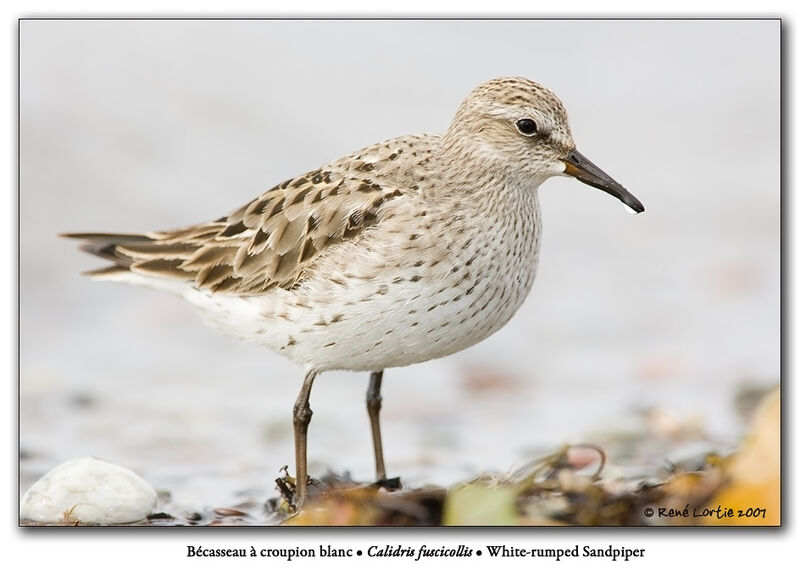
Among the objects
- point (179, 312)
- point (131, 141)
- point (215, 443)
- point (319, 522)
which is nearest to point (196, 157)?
point (131, 141)

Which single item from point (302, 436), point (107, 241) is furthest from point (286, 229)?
point (107, 241)

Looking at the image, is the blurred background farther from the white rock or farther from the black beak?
the black beak

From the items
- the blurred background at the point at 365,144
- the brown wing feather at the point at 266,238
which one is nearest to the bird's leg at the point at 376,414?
the blurred background at the point at 365,144

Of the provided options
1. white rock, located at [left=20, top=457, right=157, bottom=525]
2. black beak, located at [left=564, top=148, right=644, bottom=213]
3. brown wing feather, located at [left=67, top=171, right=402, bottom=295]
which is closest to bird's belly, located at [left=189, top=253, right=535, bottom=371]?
brown wing feather, located at [left=67, top=171, right=402, bottom=295]

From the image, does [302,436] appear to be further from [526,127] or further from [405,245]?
[526,127]

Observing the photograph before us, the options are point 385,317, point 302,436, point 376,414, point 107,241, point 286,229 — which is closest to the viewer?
point 385,317

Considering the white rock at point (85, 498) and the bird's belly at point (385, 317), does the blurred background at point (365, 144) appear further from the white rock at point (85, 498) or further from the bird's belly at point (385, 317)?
the bird's belly at point (385, 317)

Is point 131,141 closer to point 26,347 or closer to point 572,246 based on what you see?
point 26,347
